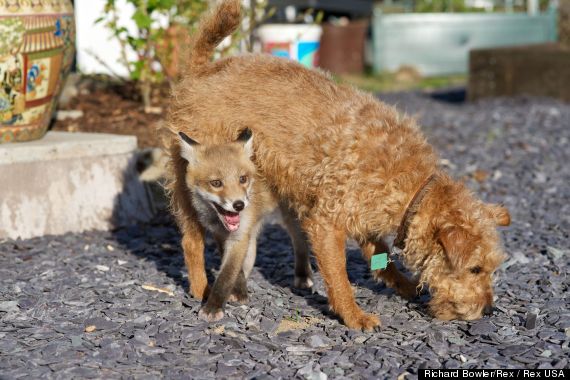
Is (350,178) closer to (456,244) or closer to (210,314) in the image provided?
(456,244)

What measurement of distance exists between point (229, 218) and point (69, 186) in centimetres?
226

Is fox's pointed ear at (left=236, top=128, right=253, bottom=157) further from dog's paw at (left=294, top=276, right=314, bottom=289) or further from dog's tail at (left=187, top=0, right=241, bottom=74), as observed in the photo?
dog's paw at (left=294, top=276, right=314, bottom=289)

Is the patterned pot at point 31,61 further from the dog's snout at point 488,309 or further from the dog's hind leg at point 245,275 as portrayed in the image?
the dog's snout at point 488,309

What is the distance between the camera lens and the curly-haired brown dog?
498cm

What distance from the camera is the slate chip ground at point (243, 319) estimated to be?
14.7ft

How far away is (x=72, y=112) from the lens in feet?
30.0

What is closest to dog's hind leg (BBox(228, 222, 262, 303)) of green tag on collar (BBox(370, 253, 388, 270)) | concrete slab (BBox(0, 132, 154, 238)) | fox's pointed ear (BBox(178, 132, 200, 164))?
fox's pointed ear (BBox(178, 132, 200, 164))

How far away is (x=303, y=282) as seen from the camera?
6.12m

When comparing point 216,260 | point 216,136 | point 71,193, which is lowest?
point 216,260

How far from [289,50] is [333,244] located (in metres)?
7.20

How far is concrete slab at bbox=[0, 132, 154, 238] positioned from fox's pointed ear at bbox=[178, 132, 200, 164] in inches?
74.5

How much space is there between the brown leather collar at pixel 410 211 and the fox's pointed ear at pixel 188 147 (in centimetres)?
153

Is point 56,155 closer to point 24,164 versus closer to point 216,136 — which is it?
point 24,164

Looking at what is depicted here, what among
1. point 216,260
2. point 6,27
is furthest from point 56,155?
point 216,260
